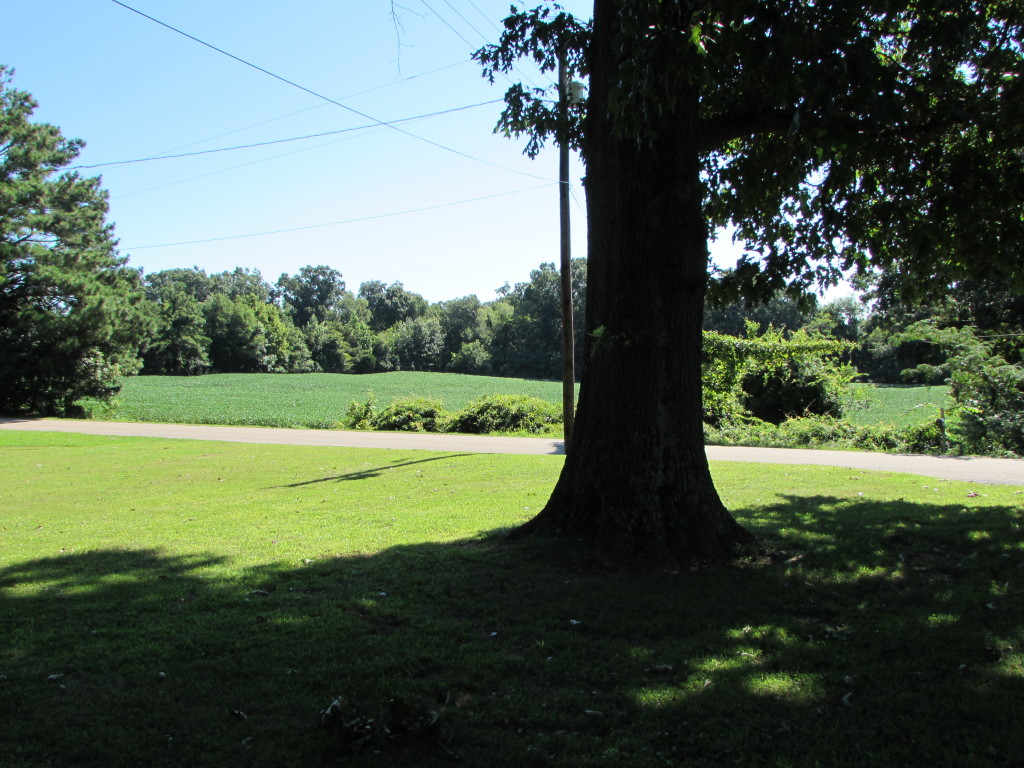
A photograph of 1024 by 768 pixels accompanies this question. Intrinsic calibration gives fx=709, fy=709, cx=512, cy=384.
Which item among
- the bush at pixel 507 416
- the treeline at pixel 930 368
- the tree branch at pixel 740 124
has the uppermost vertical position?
the tree branch at pixel 740 124

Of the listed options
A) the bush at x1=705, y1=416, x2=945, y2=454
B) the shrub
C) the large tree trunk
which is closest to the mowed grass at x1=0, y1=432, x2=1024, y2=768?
the large tree trunk

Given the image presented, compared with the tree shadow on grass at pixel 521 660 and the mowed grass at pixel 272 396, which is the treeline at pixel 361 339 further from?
the tree shadow on grass at pixel 521 660

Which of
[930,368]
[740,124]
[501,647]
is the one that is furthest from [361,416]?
[501,647]

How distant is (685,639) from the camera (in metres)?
4.55

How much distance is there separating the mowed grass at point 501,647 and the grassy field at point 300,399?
16.8 meters

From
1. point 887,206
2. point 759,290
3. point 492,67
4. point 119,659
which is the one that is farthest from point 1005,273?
point 119,659

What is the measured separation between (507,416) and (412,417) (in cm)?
400

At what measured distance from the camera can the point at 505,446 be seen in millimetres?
20094

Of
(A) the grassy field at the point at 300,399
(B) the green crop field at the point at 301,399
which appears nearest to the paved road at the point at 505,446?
(A) the grassy field at the point at 300,399

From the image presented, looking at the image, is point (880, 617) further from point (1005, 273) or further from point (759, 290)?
point (1005, 273)

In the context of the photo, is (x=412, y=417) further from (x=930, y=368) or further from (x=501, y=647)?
(x=501, y=647)

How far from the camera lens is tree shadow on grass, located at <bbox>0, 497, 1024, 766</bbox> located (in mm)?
3270

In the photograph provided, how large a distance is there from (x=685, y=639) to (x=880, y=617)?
147 cm

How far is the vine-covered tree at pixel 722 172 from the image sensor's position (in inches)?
214
